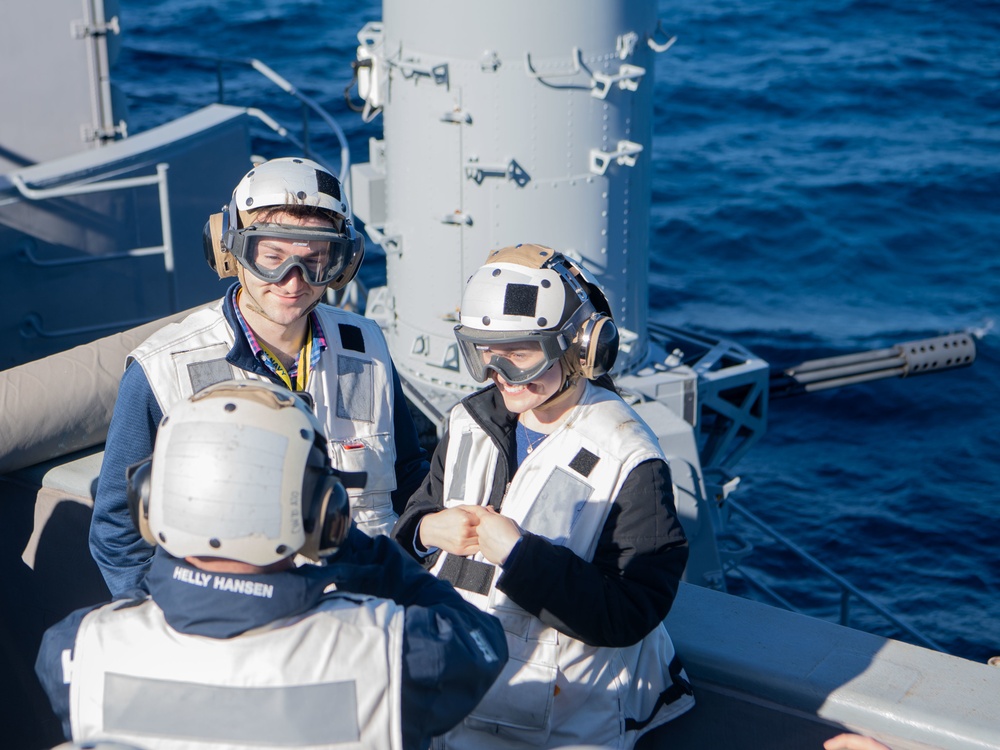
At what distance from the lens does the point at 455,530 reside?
2840mm

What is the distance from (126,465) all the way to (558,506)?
1.09m

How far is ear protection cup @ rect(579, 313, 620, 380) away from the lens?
2.96m

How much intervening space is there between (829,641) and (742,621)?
0.23 meters

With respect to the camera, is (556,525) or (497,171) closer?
(556,525)

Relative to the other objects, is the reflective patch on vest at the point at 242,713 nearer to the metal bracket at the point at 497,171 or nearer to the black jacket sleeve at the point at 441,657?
the black jacket sleeve at the point at 441,657

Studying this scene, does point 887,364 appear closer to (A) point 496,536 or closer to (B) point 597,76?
(B) point 597,76

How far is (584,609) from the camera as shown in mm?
2760

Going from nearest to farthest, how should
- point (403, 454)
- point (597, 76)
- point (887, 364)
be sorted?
point (403, 454) → point (597, 76) → point (887, 364)

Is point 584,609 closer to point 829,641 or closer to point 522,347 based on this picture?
point 522,347

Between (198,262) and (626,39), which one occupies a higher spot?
(626,39)

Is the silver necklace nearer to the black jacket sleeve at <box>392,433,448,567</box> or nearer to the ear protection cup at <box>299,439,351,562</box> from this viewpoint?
the black jacket sleeve at <box>392,433,448,567</box>

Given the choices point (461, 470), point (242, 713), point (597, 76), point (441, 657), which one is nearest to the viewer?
point (242, 713)

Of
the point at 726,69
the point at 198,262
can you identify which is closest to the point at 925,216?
the point at 726,69

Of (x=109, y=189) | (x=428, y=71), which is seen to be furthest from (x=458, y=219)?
(x=109, y=189)
